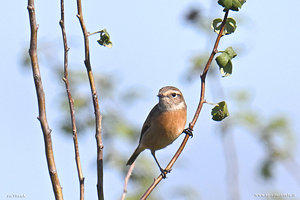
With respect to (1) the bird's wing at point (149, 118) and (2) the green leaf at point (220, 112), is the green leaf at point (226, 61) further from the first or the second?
(1) the bird's wing at point (149, 118)

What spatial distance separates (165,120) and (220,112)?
92.0 inches

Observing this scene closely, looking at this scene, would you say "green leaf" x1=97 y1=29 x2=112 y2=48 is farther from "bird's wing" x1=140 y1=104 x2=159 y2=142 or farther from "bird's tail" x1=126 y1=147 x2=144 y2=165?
"bird's tail" x1=126 y1=147 x2=144 y2=165

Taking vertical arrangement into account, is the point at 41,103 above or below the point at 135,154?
below

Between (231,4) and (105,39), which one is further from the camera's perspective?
(105,39)

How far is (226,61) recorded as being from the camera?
313cm

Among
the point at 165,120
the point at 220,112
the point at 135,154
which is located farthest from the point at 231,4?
the point at 135,154

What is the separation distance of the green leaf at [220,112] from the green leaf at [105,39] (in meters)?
1.17

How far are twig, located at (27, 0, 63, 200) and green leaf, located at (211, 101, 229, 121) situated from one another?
164 cm

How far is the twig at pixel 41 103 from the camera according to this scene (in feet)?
7.98

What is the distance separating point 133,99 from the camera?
7.14 metres

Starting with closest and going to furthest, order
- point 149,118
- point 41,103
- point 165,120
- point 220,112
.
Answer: point 41,103
point 220,112
point 165,120
point 149,118

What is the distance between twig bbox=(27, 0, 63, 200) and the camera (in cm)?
243

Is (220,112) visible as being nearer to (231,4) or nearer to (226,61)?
(226,61)

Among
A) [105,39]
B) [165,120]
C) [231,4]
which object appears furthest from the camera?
[165,120]
